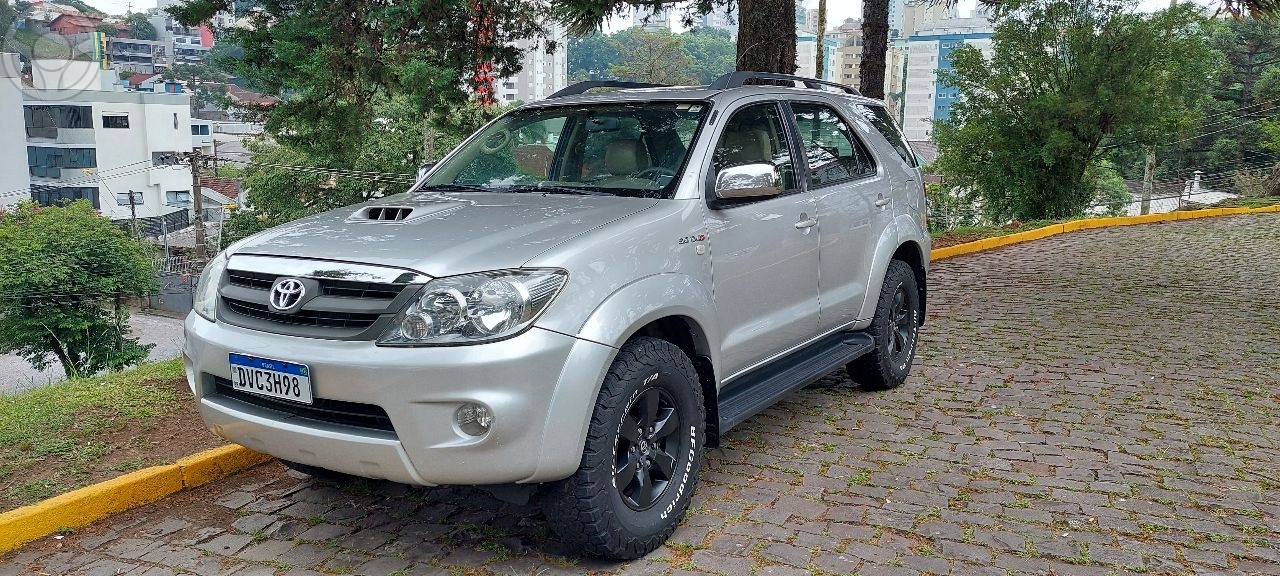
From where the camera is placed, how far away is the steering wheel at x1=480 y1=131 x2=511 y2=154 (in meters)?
4.96

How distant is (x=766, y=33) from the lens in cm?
1006

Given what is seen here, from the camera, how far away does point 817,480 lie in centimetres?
466

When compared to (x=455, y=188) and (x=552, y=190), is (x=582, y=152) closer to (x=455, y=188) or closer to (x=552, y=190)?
(x=552, y=190)

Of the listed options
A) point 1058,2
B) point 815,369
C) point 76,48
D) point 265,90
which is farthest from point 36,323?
point 76,48

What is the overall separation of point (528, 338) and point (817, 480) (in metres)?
2.02

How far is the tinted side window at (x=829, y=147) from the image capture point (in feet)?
17.2

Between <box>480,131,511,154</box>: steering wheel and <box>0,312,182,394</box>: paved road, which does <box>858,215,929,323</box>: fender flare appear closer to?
<box>480,131,511,154</box>: steering wheel

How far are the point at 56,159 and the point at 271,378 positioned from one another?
8192 centimetres

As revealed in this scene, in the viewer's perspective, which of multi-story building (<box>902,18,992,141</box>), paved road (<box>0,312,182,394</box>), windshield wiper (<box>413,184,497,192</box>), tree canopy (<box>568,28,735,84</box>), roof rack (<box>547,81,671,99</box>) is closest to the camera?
windshield wiper (<box>413,184,497,192</box>)

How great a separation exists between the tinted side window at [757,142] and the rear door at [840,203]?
0.54 feet

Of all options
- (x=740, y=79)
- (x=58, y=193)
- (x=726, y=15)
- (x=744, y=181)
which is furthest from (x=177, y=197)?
(x=744, y=181)

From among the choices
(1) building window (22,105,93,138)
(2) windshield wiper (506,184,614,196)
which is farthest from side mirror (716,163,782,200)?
(1) building window (22,105,93,138)

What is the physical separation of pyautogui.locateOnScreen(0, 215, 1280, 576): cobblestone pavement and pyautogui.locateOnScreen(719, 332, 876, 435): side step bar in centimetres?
42

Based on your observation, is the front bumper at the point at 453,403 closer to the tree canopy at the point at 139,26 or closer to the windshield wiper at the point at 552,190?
the windshield wiper at the point at 552,190
